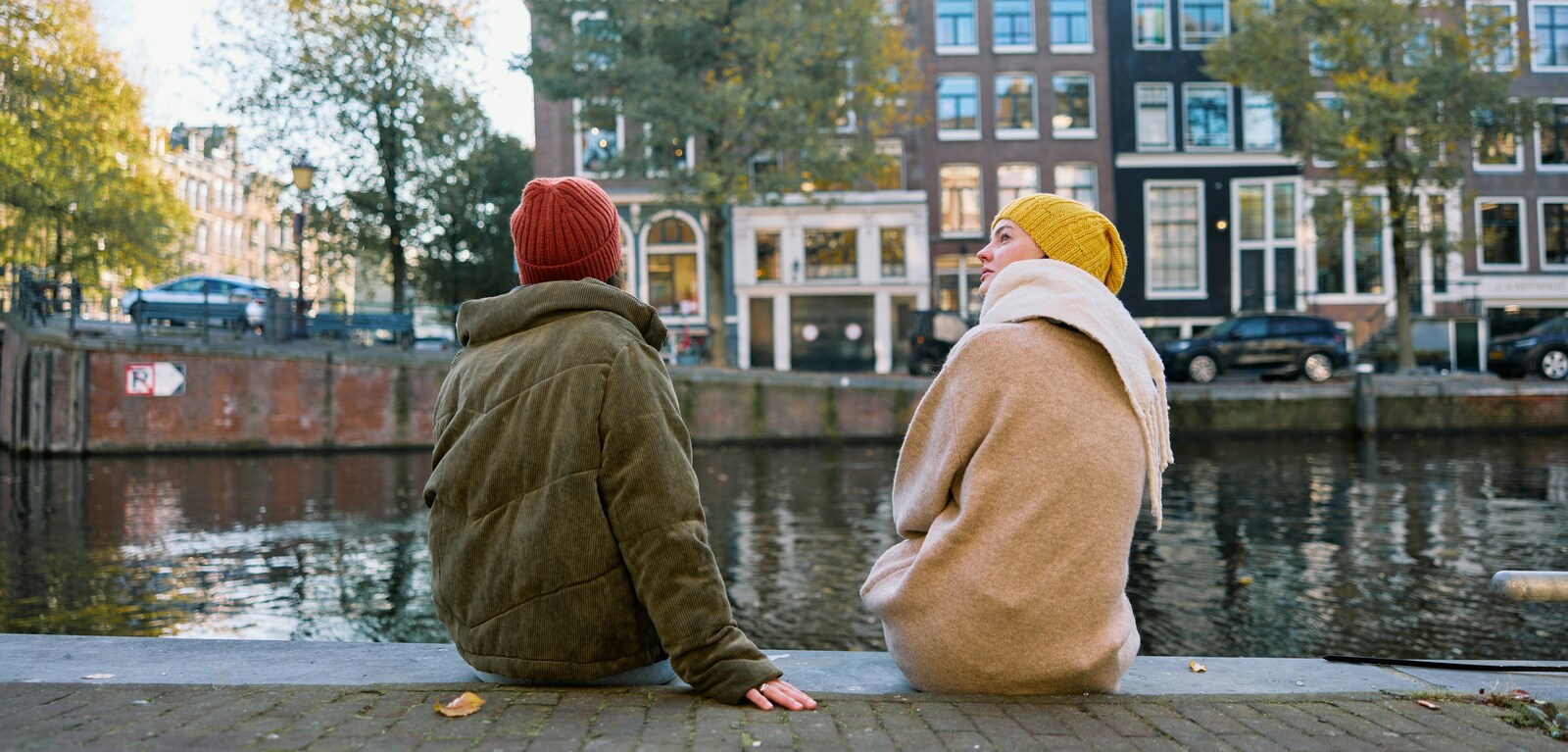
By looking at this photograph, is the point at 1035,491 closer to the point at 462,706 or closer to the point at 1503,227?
the point at 462,706

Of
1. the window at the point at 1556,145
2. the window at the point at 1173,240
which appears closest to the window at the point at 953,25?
the window at the point at 1173,240

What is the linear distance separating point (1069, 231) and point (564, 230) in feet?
3.84

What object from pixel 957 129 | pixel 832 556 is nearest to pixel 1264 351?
pixel 957 129

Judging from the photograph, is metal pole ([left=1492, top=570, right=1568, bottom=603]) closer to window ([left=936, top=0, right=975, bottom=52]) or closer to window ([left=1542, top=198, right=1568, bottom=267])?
window ([left=936, top=0, right=975, bottom=52])

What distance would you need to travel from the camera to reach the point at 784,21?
2331 cm

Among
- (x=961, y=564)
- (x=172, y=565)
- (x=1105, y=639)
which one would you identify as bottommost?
(x=172, y=565)

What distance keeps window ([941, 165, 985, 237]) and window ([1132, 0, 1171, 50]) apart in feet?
17.8

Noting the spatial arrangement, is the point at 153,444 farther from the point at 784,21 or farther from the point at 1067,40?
the point at 1067,40

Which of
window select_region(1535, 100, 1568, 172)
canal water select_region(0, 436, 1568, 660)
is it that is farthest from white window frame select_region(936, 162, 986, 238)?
canal water select_region(0, 436, 1568, 660)

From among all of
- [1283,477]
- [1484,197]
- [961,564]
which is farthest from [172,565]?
[1484,197]

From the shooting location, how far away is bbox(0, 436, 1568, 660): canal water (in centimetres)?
644

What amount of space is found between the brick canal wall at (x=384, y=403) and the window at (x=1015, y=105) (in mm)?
10909

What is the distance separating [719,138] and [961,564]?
74.8 ft

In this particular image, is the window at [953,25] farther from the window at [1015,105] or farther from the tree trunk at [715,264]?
the tree trunk at [715,264]
